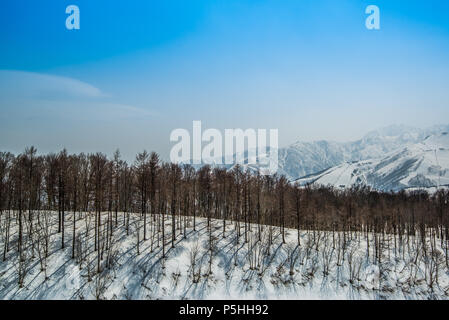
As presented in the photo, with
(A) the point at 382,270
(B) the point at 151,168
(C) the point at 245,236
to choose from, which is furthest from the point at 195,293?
(A) the point at 382,270

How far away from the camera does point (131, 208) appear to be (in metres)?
70.4

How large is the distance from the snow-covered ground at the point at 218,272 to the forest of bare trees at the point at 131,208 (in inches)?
36.2

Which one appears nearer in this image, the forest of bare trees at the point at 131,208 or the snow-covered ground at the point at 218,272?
the snow-covered ground at the point at 218,272

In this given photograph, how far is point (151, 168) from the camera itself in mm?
55750

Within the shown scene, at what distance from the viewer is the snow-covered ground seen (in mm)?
39156

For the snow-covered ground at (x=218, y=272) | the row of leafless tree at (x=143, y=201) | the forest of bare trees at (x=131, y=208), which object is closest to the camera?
the snow-covered ground at (x=218, y=272)

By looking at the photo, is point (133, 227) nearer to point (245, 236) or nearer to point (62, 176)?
point (62, 176)

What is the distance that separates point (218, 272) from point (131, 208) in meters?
32.7

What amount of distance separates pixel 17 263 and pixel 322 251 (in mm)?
50924

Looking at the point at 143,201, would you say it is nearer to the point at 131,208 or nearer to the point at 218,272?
the point at 131,208

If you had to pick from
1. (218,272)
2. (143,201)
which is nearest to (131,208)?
(143,201)

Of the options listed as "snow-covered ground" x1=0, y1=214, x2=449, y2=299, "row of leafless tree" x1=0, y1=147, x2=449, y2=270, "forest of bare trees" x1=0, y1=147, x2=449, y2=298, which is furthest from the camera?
"row of leafless tree" x1=0, y1=147, x2=449, y2=270

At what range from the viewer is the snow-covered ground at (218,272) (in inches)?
1542

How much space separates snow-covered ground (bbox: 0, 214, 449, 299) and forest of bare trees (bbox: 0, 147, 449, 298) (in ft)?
3.02
